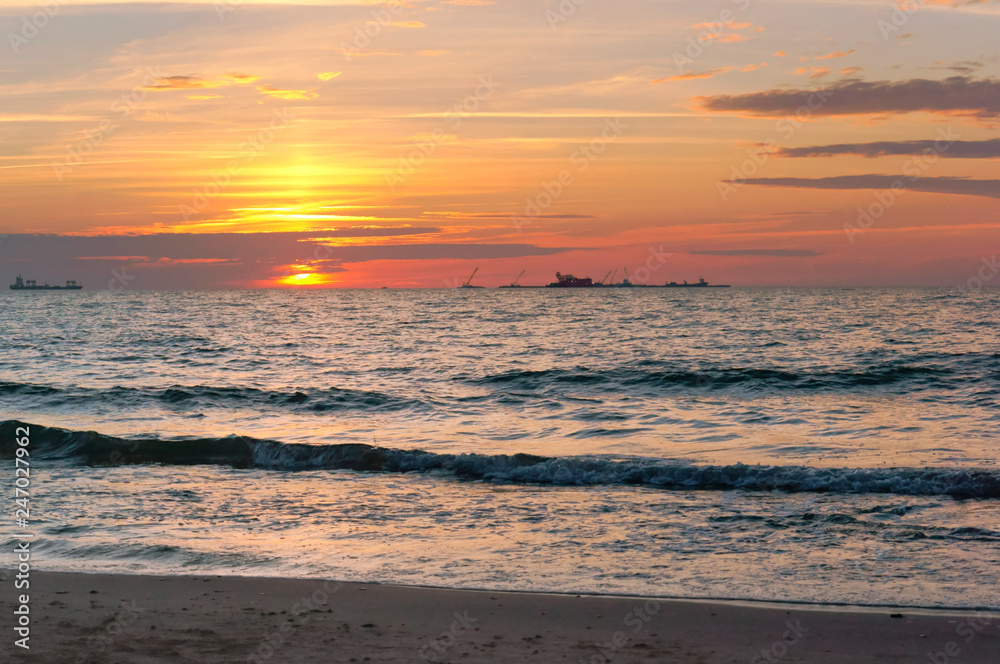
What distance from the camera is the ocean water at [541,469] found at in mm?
8656

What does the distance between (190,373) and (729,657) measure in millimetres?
29977

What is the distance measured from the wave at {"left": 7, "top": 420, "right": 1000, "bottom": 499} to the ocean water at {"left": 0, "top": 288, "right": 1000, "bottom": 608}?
60 mm

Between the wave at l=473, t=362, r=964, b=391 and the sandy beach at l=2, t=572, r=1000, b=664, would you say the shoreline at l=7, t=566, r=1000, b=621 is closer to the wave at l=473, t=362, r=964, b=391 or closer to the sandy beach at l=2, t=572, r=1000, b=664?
the sandy beach at l=2, t=572, r=1000, b=664

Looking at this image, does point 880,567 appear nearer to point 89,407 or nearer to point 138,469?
point 138,469

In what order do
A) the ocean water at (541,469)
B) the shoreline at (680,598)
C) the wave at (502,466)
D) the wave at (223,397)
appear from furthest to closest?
the wave at (223,397) < the wave at (502,466) < the ocean water at (541,469) < the shoreline at (680,598)

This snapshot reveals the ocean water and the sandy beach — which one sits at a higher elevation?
the sandy beach

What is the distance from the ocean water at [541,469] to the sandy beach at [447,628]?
A: 519mm

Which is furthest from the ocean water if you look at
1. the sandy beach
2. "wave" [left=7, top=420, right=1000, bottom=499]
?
the sandy beach

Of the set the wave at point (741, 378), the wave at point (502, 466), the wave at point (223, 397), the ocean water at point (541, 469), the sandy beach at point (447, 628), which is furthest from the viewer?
the wave at point (741, 378)

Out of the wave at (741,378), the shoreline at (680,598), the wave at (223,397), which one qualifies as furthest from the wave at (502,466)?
the wave at (741,378)

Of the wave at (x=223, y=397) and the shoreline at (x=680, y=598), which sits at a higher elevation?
the shoreline at (x=680, y=598)

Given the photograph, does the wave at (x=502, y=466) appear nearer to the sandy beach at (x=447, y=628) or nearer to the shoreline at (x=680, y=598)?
the shoreline at (x=680, y=598)

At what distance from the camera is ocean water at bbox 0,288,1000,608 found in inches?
341

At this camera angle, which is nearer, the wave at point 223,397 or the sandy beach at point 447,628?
the sandy beach at point 447,628
